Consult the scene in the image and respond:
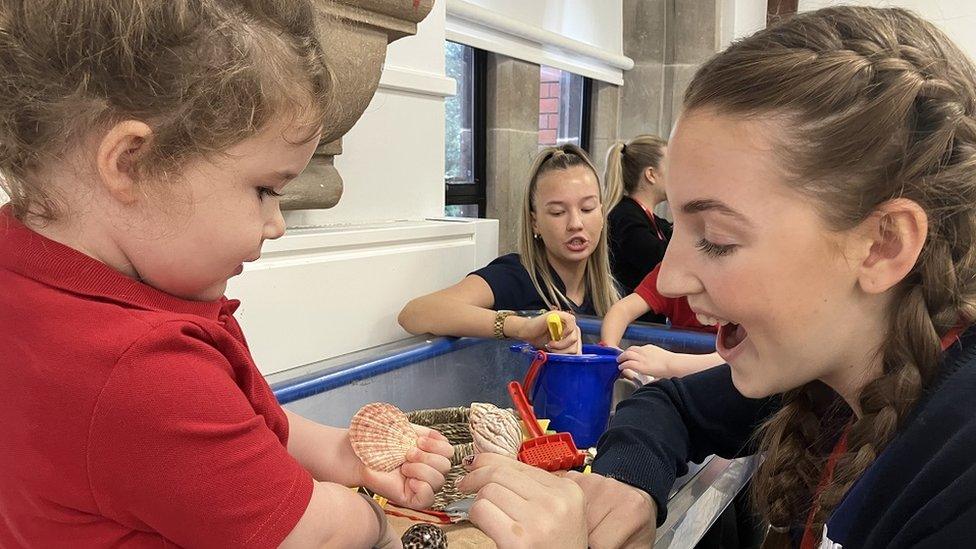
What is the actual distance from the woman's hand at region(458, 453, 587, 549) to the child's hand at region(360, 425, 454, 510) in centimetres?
6

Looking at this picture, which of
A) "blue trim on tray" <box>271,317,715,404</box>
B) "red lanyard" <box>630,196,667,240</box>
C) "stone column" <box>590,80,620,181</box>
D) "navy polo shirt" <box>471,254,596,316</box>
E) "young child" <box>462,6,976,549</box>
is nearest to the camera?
"young child" <box>462,6,976,549</box>

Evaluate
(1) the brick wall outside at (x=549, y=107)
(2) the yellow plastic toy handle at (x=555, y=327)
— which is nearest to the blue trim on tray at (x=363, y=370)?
(2) the yellow plastic toy handle at (x=555, y=327)

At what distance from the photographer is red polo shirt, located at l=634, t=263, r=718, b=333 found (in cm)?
172

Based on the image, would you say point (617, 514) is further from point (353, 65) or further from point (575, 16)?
point (575, 16)

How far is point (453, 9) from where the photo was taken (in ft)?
8.34

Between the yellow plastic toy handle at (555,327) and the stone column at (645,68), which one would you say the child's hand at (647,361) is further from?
the stone column at (645,68)

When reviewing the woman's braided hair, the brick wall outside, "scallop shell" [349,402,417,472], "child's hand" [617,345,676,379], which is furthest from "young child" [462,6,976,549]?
the brick wall outside

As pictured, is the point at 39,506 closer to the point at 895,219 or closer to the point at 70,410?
the point at 70,410

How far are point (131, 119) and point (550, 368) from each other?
0.82 metres

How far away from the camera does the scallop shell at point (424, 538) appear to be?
28.4 inches

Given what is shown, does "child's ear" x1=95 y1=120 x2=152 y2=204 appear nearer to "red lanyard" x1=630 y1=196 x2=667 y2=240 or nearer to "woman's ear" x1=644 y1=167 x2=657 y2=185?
"red lanyard" x1=630 y1=196 x2=667 y2=240

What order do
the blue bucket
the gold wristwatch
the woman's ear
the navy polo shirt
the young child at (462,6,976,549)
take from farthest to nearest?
the woman's ear, the navy polo shirt, the gold wristwatch, the blue bucket, the young child at (462,6,976,549)

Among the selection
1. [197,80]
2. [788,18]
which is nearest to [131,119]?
[197,80]

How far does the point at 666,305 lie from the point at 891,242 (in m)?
1.15
